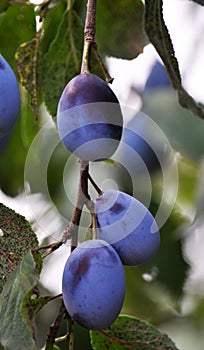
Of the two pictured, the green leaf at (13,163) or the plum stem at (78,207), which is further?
the green leaf at (13,163)

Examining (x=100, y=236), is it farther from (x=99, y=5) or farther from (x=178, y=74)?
(x=99, y=5)

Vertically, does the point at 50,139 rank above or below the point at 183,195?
above

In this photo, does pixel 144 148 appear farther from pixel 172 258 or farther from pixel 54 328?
pixel 54 328

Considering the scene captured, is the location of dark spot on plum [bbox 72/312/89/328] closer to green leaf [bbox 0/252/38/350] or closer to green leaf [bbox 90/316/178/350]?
green leaf [bbox 0/252/38/350]

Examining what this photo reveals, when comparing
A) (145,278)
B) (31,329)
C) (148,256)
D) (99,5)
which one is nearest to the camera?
(31,329)

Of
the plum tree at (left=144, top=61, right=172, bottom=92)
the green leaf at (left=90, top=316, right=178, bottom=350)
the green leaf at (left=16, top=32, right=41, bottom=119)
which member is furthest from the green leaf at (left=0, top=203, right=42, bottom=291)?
the plum tree at (left=144, top=61, right=172, bottom=92)

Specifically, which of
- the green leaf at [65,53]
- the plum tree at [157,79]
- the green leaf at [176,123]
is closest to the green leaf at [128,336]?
the green leaf at [65,53]

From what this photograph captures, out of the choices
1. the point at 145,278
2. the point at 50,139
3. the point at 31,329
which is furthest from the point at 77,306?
the point at 145,278

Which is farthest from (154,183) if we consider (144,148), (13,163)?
(13,163)

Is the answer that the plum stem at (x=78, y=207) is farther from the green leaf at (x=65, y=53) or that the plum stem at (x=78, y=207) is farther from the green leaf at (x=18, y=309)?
the green leaf at (x=65, y=53)
